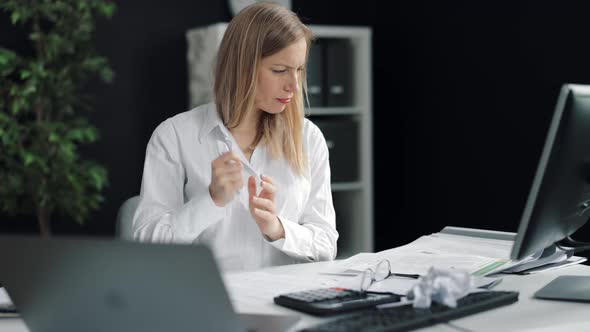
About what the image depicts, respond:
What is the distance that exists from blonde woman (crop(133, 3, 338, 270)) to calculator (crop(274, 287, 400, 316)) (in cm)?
52

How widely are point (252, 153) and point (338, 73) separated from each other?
2034 millimetres

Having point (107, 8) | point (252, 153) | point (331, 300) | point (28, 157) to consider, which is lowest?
point (28, 157)

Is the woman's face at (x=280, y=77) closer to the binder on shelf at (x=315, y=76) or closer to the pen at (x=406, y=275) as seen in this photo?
A: the pen at (x=406, y=275)

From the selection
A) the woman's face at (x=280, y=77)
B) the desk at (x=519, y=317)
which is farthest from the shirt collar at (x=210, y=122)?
the desk at (x=519, y=317)

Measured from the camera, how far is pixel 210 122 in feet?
6.82

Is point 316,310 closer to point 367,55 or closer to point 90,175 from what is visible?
point 90,175

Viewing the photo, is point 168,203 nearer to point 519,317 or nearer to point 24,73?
point 519,317

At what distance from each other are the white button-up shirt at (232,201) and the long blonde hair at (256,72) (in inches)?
1.4

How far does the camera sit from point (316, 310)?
1263 millimetres

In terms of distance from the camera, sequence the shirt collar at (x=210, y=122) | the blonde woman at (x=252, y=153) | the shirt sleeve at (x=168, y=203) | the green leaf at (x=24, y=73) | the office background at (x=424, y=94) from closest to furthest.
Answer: the shirt sleeve at (x=168, y=203), the blonde woman at (x=252, y=153), the shirt collar at (x=210, y=122), the green leaf at (x=24, y=73), the office background at (x=424, y=94)

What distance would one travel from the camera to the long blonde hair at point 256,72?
2.00 m

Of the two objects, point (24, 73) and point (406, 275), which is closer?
point (406, 275)

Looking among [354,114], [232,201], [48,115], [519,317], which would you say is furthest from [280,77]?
[354,114]

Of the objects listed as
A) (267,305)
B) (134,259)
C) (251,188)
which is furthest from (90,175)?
(134,259)
